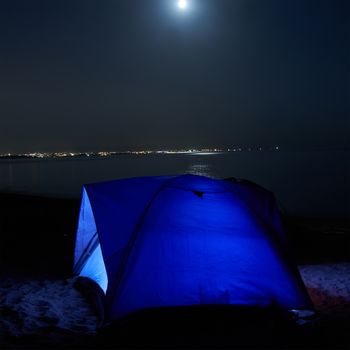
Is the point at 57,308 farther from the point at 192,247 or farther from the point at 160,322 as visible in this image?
the point at 192,247

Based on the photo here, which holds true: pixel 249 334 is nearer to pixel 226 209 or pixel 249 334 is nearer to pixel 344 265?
pixel 226 209

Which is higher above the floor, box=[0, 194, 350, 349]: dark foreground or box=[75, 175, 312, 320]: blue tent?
→ box=[75, 175, 312, 320]: blue tent

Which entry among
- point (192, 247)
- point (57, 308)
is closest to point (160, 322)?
point (192, 247)

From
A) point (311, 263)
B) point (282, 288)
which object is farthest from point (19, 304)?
point (311, 263)

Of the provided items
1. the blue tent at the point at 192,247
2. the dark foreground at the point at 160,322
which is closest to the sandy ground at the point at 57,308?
the dark foreground at the point at 160,322

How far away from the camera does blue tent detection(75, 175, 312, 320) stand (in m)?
4.79

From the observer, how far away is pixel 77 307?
5449 mm

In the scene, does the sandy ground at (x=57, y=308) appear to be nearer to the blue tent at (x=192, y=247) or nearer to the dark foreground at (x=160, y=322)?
the dark foreground at (x=160, y=322)

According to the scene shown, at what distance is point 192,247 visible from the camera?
505 centimetres

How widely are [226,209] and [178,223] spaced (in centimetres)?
75

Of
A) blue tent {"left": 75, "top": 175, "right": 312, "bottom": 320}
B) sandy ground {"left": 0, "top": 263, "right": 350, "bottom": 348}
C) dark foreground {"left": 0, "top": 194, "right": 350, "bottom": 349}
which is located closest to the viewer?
dark foreground {"left": 0, "top": 194, "right": 350, "bottom": 349}

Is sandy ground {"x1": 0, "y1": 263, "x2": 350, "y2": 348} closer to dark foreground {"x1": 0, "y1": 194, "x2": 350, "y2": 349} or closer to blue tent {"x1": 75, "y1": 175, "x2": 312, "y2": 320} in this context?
dark foreground {"x1": 0, "y1": 194, "x2": 350, "y2": 349}

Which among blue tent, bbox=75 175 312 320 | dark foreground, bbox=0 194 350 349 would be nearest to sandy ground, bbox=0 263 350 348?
dark foreground, bbox=0 194 350 349

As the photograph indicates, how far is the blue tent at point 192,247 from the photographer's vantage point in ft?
15.7
